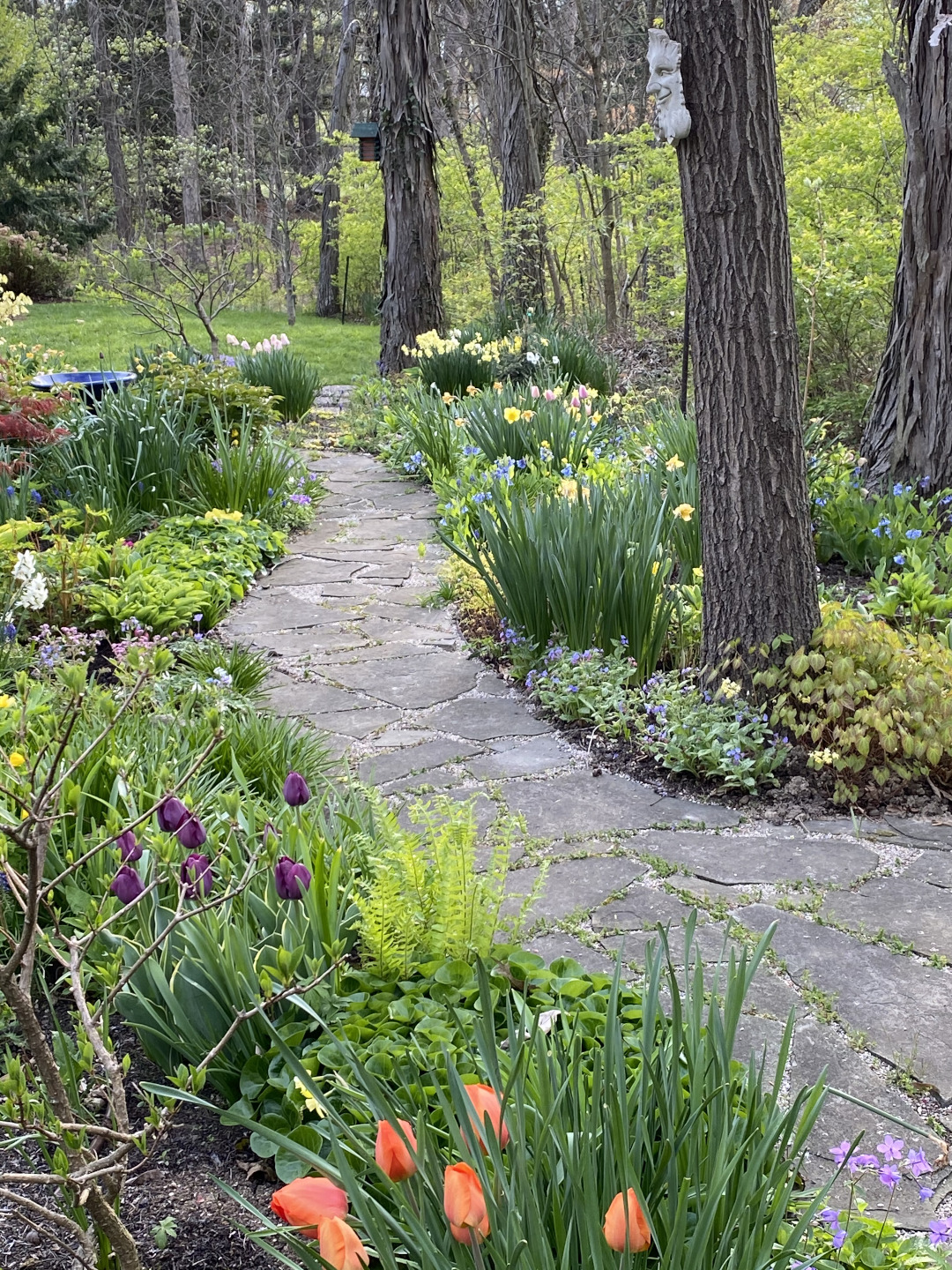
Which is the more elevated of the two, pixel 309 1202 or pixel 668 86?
pixel 668 86

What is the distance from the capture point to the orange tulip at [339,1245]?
1.01 m

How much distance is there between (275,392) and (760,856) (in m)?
6.31

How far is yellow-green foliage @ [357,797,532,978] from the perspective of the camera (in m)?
1.93

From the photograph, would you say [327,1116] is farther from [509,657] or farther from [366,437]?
[366,437]

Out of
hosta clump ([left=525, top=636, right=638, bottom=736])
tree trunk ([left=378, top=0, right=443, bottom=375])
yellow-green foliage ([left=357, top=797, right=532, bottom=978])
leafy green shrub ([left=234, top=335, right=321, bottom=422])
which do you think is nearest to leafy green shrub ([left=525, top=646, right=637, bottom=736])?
hosta clump ([left=525, top=636, right=638, bottom=736])

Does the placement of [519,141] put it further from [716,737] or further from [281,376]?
[716,737]

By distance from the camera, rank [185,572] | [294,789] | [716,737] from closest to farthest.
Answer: [294,789] → [716,737] → [185,572]

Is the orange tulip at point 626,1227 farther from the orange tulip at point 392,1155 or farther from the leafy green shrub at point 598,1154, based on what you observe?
the orange tulip at point 392,1155

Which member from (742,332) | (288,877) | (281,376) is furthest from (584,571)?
(281,376)

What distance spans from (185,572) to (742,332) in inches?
106

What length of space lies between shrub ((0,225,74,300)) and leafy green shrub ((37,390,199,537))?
493 inches

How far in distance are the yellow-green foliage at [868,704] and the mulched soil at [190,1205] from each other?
1846mm

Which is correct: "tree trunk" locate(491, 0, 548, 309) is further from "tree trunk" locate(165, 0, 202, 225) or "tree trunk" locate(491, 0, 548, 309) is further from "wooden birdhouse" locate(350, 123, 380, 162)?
"tree trunk" locate(165, 0, 202, 225)

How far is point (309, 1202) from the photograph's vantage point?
1074mm
